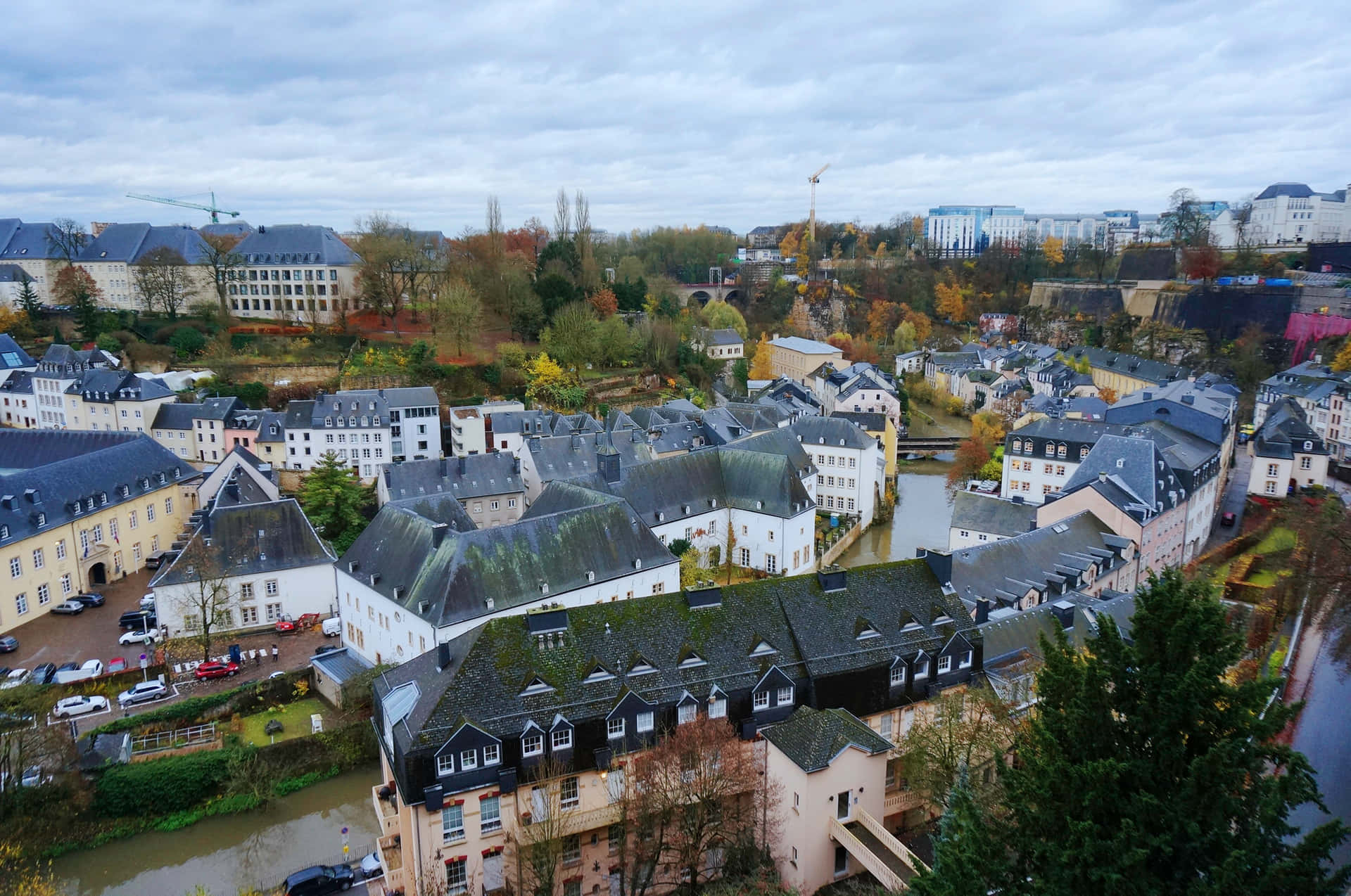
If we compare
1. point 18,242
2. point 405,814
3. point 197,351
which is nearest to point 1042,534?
point 405,814

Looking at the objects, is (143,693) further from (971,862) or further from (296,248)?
(296,248)

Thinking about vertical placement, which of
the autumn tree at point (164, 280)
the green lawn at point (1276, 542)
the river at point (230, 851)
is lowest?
the river at point (230, 851)

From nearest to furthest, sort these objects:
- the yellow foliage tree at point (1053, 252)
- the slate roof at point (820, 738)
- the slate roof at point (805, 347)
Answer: the slate roof at point (820, 738), the slate roof at point (805, 347), the yellow foliage tree at point (1053, 252)

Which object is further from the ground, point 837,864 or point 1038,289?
point 1038,289

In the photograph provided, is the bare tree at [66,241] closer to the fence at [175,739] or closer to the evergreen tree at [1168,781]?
the fence at [175,739]

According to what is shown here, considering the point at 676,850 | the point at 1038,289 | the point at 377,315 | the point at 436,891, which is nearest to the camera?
the point at 436,891

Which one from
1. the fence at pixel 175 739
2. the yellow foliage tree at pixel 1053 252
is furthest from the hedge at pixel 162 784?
the yellow foliage tree at pixel 1053 252

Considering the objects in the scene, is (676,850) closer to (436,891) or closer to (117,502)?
(436,891)
